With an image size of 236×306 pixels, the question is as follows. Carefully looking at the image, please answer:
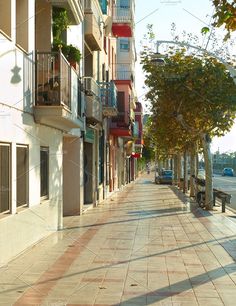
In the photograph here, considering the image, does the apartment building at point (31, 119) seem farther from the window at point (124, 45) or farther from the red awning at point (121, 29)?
the window at point (124, 45)

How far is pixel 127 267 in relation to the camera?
9.80 m

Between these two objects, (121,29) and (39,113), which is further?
(121,29)

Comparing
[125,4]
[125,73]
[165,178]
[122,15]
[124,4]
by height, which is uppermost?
[124,4]

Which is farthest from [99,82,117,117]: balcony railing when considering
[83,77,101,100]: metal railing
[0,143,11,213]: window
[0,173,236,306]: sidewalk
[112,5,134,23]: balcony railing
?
[0,143,11,213]: window

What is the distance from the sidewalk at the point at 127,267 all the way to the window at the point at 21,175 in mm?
1063

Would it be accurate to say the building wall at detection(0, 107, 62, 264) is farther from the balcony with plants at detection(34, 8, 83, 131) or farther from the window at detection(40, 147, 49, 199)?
the balcony with plants at detection(34, 8, 83, 131)

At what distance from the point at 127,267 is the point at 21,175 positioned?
286 centimetres

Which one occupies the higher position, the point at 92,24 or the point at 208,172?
the point at 92,24

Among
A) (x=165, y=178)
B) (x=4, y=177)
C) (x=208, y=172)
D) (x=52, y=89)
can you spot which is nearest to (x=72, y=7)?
(x=52, y=89)

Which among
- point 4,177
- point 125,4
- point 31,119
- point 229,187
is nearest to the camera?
point 4,177

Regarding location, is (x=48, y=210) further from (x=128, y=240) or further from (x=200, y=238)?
(x=200, y=238)

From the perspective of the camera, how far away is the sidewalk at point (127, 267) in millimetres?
7695

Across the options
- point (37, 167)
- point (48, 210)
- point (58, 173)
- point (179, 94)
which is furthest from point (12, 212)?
point (179, 94)

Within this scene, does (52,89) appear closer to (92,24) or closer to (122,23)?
(92,24)
